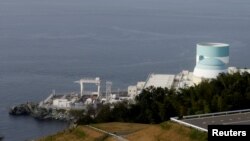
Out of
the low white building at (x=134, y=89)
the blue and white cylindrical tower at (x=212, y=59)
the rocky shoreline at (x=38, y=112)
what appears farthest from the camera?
the low white building at (x=134, y=89)

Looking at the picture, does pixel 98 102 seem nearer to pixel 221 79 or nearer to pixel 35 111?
pixel 35 111

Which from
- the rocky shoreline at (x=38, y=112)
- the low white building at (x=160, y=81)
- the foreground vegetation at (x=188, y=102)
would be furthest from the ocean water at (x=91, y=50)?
the foreground vegetation at (x=188, y=102)

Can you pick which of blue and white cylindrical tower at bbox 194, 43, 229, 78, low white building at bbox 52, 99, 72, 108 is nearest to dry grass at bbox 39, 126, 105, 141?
blue and white cylindrical tower at bbox 194, 43, 229, 78

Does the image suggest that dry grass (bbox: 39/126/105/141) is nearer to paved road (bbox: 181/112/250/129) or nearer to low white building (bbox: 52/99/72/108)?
paved road (bbox: 181/112/250/129)

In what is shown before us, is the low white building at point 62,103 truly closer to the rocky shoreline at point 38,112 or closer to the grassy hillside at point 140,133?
the rocky shoreline at point 38,112

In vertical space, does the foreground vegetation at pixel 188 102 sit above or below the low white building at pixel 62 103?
above

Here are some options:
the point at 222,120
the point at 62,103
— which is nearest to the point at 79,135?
the point at 222,120

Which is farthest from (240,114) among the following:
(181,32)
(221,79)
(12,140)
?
(181,32)
